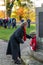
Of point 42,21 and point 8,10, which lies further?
point 8,10

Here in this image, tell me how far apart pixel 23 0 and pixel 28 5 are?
287 cm

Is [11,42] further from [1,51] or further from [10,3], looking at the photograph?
[10,3]

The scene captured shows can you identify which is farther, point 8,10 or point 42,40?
point 8,10

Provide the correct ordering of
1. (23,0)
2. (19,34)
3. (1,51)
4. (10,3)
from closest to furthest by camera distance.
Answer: (19,34), (1,51), (10,3), (23,0)

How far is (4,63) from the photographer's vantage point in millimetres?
9203

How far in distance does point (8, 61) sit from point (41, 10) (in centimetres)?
207

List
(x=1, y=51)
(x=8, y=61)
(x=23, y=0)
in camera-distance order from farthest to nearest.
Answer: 1. (x=23, y=0)
2. (x=1, y=51)
3. (x=8, y=61)

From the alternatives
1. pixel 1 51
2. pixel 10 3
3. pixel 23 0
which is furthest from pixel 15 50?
pixel 23 0

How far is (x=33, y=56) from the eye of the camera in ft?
29.6

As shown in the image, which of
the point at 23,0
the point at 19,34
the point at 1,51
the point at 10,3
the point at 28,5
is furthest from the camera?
the point at 28,5

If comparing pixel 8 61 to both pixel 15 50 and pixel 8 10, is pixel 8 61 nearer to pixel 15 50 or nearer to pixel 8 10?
pixel 15 50

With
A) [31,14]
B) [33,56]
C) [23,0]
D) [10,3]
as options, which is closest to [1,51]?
[33,56]

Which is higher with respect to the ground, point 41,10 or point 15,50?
point 41,10

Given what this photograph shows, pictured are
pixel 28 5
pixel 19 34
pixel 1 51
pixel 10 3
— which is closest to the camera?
pixel 19 34
